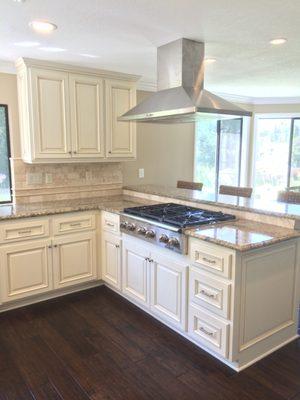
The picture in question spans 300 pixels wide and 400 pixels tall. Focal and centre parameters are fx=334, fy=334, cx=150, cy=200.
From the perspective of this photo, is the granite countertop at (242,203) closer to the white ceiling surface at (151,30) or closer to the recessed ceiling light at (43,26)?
the white ceiling surface at (151,30)

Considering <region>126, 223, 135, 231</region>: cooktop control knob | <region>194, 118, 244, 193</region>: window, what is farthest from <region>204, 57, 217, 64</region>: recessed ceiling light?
<region>194, 118, 244, 193</region>: window

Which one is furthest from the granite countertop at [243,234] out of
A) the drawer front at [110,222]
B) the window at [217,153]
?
the window at [217,153]

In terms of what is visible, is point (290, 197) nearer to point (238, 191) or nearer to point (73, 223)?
point (238, 191)

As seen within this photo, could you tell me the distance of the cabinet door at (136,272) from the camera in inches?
112

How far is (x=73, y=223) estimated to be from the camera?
3.25 m

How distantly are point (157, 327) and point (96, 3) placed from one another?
237cm

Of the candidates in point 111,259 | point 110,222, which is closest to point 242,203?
point 110,222

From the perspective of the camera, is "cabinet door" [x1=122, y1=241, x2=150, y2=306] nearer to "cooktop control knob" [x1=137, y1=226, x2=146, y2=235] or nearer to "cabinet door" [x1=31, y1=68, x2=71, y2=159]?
"cooktop control knob" [x1=137, y1=226, x2=146, y2=235]

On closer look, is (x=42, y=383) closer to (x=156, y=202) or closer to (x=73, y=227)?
(x=73, y=227)

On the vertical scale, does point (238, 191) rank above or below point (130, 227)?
above

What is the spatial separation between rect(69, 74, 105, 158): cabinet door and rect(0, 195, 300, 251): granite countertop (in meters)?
0.55

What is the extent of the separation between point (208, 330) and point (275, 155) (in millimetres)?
4567

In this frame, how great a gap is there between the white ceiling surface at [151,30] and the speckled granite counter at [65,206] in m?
1.40

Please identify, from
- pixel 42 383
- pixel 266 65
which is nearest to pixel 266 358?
pixel 42 383
